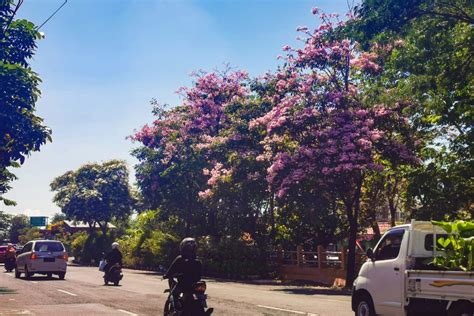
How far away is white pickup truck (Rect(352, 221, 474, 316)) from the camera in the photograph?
8.67 metres

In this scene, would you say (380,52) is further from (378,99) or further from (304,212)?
(304,212)

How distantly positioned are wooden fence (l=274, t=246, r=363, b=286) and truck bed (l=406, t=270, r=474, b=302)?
1621cm

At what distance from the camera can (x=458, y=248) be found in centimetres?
909

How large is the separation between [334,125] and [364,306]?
1350 centimetres

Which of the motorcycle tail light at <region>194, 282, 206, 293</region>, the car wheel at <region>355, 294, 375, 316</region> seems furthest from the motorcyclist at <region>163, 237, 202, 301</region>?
the car wheel at <region>355, 294, 375, 316</region>

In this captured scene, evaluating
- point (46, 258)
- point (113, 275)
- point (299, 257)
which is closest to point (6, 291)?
point (113, 275)

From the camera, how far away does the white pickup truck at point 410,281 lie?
867 centimetres

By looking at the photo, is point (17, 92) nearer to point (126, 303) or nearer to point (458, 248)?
point (126, 303)

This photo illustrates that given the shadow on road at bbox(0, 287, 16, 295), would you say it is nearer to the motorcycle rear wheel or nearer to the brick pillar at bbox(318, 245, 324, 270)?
the motorcycle rear wheel

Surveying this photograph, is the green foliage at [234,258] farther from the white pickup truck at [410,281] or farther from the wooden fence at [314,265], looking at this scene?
the white pickup truck at [410,281]

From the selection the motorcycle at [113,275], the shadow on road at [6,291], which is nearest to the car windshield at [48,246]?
the motorcycle at [113,275]

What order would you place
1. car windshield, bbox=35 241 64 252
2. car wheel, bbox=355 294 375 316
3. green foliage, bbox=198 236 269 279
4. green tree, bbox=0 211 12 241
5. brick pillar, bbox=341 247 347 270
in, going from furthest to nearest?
1. green tree, bbox=0 211 12 241
2. green foliage, bbox=198 236 269 279
3. car windshield, bbox=35 241 64 252
4. brick pillar, bbox=341 247 347 270
5. car wheel, bbox=355 294 375 316

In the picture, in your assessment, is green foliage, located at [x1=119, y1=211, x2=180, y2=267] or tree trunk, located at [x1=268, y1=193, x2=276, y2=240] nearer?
tree trunk, located at [x1=268, y1=193, x2=276, y2=240]

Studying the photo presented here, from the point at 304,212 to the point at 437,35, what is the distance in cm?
1182
